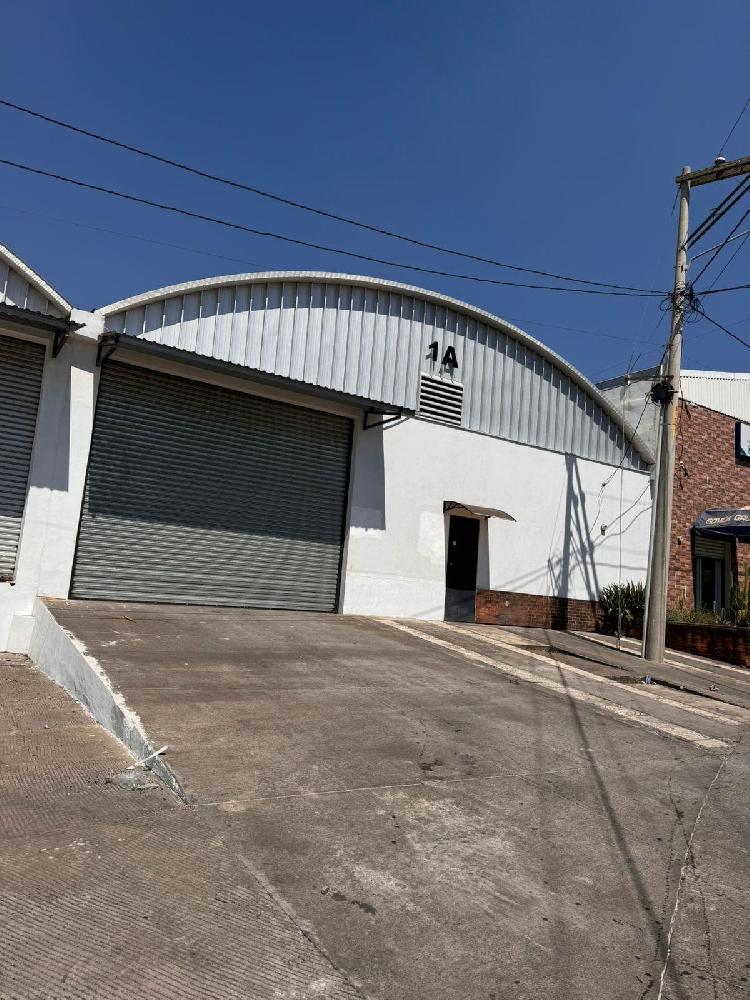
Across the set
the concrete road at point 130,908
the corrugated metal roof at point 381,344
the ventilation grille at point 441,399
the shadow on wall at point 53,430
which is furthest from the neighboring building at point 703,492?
the concrete road at point 130,908

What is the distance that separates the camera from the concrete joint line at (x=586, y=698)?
762 cm

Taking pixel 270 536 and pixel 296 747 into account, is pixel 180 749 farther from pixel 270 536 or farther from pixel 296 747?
pixel 270 536

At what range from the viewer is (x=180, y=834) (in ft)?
13.8

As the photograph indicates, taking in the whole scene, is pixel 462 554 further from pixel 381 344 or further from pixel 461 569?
pixel 381 344

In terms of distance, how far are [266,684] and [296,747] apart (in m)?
1.91

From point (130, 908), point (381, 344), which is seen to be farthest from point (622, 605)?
point (130, 908)

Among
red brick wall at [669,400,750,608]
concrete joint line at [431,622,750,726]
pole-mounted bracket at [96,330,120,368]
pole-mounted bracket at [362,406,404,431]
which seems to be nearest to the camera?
concrete joint line at [431,622,750,726]

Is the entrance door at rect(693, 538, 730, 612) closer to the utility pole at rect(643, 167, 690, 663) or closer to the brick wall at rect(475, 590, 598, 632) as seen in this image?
the brick wall at rect(475, 590, 598, 632)

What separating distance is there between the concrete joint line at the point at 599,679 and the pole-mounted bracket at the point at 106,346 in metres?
7.77

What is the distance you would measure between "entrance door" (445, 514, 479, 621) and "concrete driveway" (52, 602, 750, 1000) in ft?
19.1

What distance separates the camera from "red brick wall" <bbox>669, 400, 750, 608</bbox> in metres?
18.9

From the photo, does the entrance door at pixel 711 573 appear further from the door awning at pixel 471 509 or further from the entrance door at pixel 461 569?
Result: the entrance door at pixel 461 569

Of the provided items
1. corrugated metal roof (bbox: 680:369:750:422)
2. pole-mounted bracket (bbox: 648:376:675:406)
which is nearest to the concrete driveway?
pole-mounted bracket (bbox: 648:376:675:406)

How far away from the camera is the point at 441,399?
15453mm
